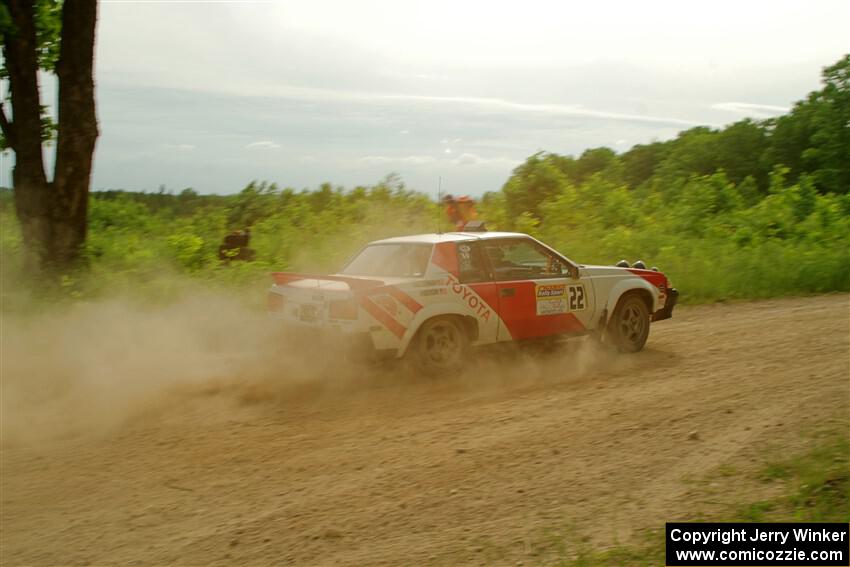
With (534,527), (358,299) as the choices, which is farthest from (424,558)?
(358,299)

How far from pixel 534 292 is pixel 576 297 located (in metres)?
0.62

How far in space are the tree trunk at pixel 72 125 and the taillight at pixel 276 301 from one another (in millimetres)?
4768

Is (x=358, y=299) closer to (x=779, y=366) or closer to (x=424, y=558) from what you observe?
(x=424, y=558)

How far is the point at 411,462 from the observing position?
18.6ft

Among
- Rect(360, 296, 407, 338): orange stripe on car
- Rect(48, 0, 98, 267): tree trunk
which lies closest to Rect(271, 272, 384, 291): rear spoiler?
Rect(360, 296, 407, 338): orange stripe on car

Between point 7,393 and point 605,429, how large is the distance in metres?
5.68

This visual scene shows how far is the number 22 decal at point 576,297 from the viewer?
8.75m

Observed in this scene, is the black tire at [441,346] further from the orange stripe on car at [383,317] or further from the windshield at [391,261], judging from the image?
the windshield at [391,261]

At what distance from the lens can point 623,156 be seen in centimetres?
4972

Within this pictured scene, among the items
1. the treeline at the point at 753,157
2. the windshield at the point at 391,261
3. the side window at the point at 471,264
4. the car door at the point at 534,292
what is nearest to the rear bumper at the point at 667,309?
the car door at the point at 534,292

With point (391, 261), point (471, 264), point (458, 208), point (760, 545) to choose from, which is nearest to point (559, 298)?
point (471, 264)

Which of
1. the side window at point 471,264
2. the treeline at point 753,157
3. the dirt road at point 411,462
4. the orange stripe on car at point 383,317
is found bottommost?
the dirt road at point 411,462

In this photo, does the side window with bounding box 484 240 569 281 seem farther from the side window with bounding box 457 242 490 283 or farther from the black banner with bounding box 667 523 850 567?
the black banner with bounding box 667 523 850 567

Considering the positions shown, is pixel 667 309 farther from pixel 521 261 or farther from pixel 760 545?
pixel 760 545
